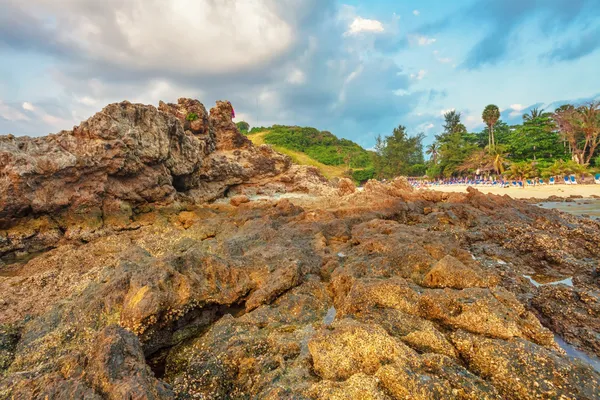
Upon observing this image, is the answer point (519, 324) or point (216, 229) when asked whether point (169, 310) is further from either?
point (216, 229)

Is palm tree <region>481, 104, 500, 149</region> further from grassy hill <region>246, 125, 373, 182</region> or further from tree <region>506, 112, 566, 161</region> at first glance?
grassy hill <region>246, 125, 373, 182</region>

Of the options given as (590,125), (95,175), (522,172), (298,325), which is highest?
(590,125)

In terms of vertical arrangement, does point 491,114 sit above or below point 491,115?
above

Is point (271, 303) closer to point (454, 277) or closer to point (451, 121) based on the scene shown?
point (454, 277)

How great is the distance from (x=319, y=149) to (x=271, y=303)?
302ft

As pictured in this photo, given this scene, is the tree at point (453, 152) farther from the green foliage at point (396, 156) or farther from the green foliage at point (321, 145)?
the green foliage at point (321, 145)

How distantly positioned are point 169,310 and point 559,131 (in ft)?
246

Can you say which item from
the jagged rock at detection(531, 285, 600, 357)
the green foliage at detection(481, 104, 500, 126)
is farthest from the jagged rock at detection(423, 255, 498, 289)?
the green foliage at detection(481, 104, 500, 126)

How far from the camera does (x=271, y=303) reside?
7.03m

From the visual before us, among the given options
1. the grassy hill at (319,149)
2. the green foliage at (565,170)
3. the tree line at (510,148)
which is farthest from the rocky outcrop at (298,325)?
the grassy hill at (319,149)

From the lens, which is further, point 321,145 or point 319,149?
point 321,145

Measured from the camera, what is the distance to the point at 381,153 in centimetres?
7688

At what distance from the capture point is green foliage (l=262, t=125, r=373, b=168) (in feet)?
→ 294

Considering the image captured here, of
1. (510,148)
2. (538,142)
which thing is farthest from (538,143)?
(510,148)
